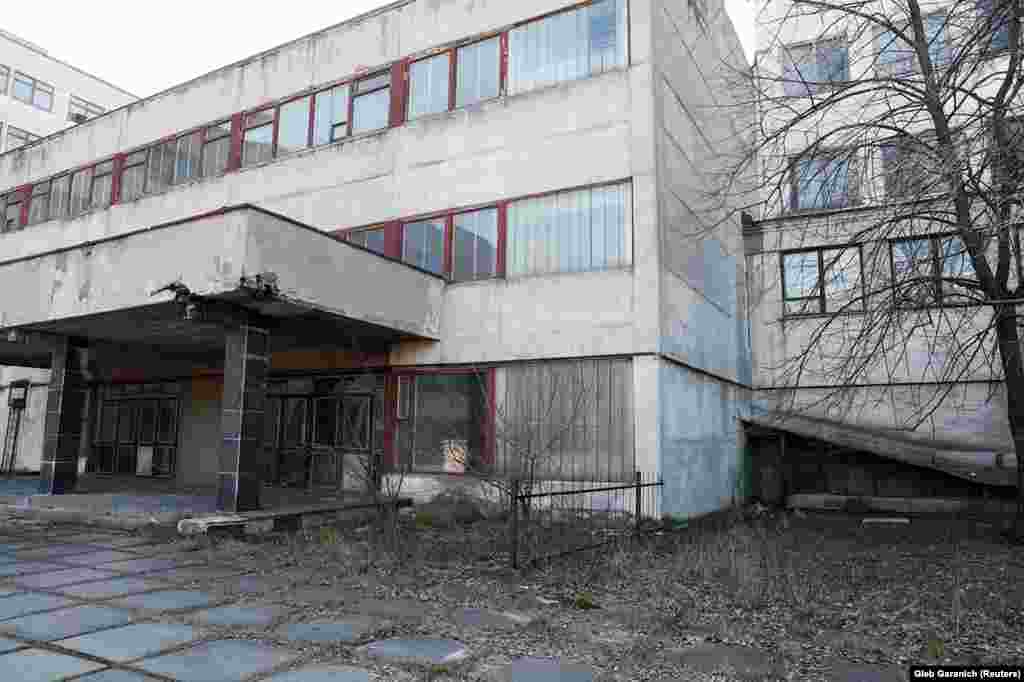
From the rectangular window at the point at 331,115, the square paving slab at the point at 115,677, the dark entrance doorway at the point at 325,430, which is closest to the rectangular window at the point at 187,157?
the rectangular window at the point at 331,115

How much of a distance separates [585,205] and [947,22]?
271 inches

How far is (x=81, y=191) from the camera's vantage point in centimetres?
2220

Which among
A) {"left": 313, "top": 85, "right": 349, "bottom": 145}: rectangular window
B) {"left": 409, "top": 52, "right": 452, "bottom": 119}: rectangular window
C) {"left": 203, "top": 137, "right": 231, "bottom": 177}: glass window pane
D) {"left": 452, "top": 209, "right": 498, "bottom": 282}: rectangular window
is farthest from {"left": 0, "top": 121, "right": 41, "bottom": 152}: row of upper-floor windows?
{"left": 452, "top": 209, "right": 498, "bottom": 282}: rectangular window

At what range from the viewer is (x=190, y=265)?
11031mm

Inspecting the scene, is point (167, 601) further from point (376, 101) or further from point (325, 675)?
point (376, 101)

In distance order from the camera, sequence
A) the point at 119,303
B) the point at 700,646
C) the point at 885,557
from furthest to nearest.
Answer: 1. the point at 119,303
2. the point at 885,557
3. the point at 700,646

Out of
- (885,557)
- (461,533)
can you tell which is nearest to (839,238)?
(885,557)

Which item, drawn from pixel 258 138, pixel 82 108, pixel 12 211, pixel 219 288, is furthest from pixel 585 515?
pixel 82 108

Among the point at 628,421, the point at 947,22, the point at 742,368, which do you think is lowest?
the point at 628,421

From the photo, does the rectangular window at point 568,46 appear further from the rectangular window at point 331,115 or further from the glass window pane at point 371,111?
the rectangular window at point 331,115

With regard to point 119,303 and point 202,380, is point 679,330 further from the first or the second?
point 202,380

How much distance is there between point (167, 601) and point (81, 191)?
790 inches

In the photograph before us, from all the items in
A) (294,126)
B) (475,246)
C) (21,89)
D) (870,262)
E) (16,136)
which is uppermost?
(21,89)

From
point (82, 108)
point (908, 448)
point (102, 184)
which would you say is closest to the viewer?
point (908, 448)
